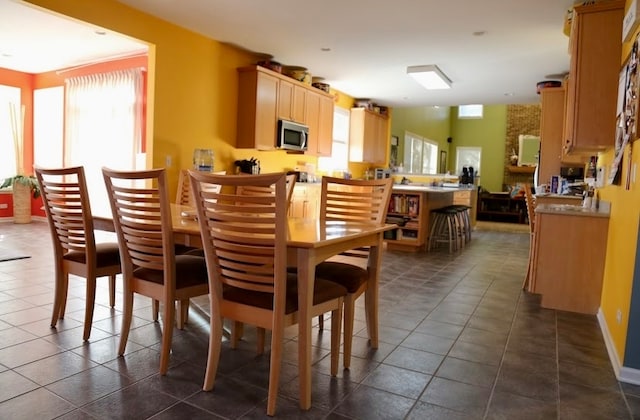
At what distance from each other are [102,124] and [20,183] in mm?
2077

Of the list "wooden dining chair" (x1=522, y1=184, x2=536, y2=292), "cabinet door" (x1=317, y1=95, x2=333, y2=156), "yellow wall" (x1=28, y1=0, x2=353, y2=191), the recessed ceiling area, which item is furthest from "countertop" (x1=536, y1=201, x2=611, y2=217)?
the recessed ceiling area

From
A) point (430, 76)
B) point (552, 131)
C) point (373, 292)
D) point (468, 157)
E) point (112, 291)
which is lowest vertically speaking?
point (112, 291)

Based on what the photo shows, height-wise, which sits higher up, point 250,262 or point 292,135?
point 292,135

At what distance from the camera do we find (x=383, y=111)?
29.8 feet

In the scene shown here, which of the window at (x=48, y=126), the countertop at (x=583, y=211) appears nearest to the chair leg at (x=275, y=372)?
the countertop at (x=583, y=211)

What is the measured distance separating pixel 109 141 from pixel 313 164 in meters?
3.08

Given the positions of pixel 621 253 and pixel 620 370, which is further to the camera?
pixel 621 253

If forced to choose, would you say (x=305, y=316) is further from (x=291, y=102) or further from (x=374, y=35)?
(x=291, y=102)

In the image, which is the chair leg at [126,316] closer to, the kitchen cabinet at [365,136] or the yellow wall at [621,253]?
the yellow wall at [621,253]

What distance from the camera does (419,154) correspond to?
40.7 feet

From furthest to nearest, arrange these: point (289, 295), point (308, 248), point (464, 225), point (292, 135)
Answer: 1. point (464, 225)
2. point (292, 135)
3. point (289, 295)
4. point (308, 248)

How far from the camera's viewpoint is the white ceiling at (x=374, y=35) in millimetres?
3891

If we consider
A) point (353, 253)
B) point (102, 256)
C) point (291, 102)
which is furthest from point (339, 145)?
point (102, 256)

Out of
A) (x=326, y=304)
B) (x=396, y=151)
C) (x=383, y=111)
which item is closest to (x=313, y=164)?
(x=383, y=111)
